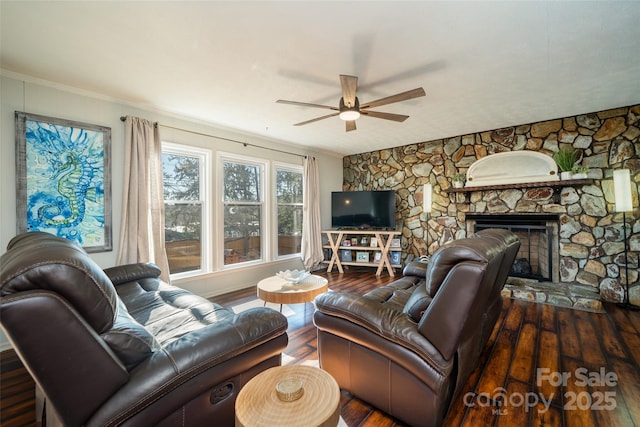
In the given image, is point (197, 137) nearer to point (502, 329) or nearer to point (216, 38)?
point (216, 38)

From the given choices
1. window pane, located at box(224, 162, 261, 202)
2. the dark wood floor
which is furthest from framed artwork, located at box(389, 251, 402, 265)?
window pane, located at box(224, 162, 261, 202)

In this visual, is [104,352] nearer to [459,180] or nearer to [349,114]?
[349,114]

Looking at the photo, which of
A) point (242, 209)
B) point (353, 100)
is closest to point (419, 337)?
point (353, 100)

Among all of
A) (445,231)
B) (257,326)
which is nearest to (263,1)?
(257,326)

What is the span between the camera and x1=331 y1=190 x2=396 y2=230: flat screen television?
4.99 meters

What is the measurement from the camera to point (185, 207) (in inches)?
139

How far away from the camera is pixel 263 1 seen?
154 centimetres

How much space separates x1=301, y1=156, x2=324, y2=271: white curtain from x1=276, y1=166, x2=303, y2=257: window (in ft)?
0.52

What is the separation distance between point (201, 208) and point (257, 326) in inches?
111

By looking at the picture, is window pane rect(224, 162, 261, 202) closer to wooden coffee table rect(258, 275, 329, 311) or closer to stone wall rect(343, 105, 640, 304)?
wooden coffee table rect(258, 275, 329, 311)

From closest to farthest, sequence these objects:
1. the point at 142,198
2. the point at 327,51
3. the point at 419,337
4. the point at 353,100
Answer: the point at 419,337, the point at 327,51, the point at 353,100, the point at 142,198

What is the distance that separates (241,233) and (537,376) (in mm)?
3704

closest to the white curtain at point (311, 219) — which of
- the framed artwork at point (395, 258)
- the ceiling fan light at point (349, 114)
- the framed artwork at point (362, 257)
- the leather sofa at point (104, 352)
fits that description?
the framed artwork at point (362, 257)

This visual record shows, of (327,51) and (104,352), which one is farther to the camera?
(327,51)
